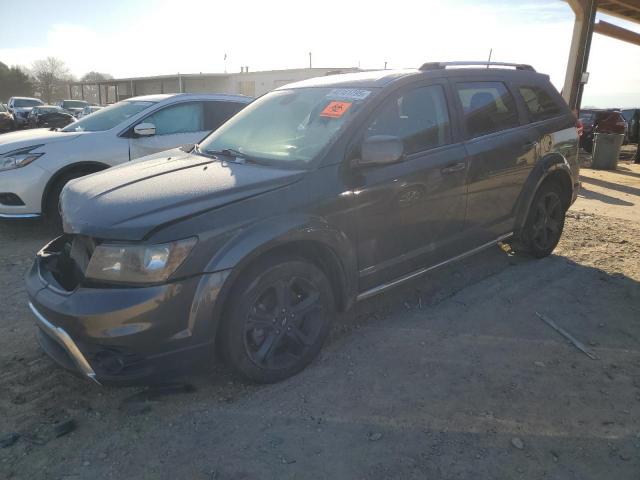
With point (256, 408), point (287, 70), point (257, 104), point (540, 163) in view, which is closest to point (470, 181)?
point (540, 163)

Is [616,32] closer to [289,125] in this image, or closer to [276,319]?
[289,125]

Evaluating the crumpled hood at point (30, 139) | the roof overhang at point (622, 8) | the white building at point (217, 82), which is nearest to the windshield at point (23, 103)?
the white building at point (217, 82)

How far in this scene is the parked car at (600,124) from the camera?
1634cm

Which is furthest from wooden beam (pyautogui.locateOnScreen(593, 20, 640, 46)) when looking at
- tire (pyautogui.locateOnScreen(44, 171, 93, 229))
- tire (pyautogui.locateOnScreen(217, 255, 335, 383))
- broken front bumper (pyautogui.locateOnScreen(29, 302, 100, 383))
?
broken front bumper (pyautogui.locateOnScreen(29, 302, 100, 383))

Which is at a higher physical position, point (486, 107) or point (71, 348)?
point (486, 107)

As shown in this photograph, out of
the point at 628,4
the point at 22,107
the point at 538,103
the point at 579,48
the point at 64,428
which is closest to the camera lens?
the point at 64,428

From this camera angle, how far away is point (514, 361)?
321cm

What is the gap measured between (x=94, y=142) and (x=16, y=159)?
0.82 meters

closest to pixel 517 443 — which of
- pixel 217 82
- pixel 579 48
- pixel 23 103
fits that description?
pixel 579 48

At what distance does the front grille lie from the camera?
8.77 feet

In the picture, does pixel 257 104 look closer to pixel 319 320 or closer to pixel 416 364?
pixel 319 320

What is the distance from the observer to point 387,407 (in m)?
2.72

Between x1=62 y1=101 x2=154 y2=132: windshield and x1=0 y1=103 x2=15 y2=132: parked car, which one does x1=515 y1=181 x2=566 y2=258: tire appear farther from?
x1=0 y1=103 x2=15 y2=132: parked car

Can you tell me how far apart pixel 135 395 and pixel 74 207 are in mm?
1143
